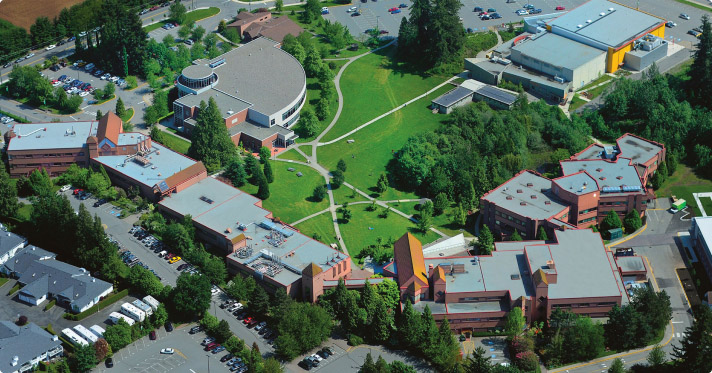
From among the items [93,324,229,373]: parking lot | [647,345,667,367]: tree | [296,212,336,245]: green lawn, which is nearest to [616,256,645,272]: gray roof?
[647,345,667,367]: tree

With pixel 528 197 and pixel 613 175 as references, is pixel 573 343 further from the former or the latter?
pixel 613 175

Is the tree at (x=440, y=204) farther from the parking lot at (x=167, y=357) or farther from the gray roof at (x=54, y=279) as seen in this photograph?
the gray roof at (x=54, y=279)

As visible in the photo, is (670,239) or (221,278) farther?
(670,239)

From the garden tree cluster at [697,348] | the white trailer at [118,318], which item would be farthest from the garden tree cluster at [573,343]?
the white trailer at [118,318]

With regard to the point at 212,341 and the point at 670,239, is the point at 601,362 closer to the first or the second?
the point at 670,239

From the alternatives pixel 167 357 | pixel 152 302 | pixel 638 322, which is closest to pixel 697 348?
pixel 638 322

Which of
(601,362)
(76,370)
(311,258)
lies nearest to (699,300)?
(601,362)

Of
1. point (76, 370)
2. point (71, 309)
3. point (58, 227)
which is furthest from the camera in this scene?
point (58, 227)
